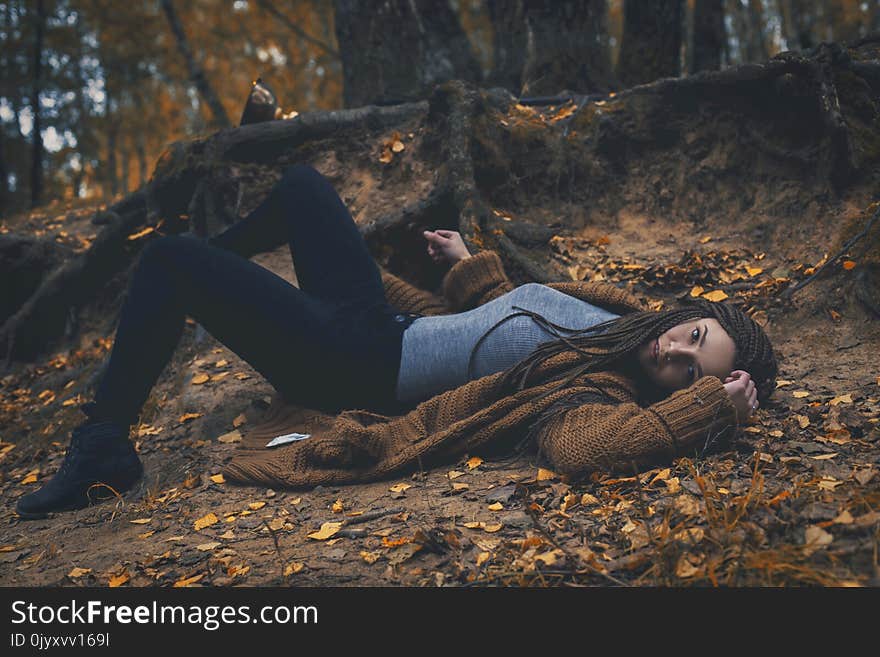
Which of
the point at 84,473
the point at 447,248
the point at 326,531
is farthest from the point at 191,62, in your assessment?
the point at 326,531

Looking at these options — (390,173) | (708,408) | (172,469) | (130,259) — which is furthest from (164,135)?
(708,408)

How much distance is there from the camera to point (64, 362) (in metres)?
6.44

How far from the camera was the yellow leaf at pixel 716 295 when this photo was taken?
15.0 ft

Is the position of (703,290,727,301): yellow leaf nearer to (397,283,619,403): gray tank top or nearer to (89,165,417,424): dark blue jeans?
(397,283,619,403): gray tank top

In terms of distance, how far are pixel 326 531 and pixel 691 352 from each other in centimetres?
180

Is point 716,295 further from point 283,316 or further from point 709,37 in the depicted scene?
point 709,37

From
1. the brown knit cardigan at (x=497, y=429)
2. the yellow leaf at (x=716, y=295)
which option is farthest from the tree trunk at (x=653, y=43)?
the brown knit cardigan at (x=497, y=429)

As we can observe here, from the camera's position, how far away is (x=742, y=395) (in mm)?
3039

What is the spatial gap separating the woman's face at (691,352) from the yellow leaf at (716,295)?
57.1 inches

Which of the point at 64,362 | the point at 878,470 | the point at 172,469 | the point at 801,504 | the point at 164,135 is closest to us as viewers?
the point at 801,504

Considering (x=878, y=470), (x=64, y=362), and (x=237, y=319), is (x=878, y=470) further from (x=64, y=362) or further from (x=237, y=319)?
(x=64, y=362)

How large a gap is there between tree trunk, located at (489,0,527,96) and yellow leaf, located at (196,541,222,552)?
562 centimetres

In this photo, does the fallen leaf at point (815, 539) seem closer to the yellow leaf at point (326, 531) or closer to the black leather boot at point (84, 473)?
the yellow leaf at point (326, 531)

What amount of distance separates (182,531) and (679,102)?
478 cm
